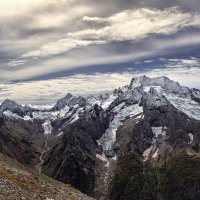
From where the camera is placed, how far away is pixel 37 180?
53.8 m

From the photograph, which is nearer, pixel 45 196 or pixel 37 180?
pixel 45 196

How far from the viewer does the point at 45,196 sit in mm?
47781

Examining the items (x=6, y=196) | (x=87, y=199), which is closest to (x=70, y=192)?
(x=87, y=199)

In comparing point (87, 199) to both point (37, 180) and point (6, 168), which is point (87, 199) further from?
point (6, 168)

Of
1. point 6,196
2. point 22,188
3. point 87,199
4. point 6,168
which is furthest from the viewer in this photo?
point 87,199

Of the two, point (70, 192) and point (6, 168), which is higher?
point (6, 168)

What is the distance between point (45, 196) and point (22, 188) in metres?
2.95

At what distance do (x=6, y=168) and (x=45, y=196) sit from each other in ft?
26.1

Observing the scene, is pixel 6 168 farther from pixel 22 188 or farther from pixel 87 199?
pixel 87 199

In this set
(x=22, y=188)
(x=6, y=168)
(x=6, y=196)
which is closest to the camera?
(x=6, y=196)

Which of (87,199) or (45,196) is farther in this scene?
(87,199)

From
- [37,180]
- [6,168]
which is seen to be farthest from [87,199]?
[6,168]

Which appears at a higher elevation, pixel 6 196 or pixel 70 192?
pixel 6 196

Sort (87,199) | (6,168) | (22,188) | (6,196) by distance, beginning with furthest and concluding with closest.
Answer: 1. (87,199)
2. (6,168)
3. (22,188)
4. (6,196)
